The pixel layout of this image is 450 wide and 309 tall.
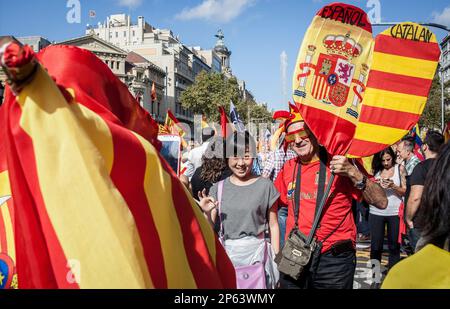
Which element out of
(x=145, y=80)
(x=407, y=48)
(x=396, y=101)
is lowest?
(x=145, y=80)

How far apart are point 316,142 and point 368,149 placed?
0.45 m

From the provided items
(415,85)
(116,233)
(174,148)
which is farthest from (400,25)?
(174,148)

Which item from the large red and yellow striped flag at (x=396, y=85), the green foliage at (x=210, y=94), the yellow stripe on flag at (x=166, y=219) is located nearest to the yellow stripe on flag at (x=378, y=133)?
the large red and yellow striped flag at (x=396, y=85)

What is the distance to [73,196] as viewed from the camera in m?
1.23

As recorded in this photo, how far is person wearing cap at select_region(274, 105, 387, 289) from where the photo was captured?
3.33m

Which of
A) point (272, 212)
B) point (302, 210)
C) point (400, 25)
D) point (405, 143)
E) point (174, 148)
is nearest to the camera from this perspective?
point (400, 25)

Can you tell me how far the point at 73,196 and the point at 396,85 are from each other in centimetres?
268

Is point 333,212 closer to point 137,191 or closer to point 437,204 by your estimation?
point 437,204

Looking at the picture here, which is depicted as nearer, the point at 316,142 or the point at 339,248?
the point at 339,248

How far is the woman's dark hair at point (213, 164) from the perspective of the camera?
5.12m

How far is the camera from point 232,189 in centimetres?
400

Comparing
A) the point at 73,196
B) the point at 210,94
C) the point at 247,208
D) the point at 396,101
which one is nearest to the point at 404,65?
the point at 396,101

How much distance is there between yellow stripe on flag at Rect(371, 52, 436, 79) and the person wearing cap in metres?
0.70

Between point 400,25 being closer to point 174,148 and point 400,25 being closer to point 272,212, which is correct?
point 272,212
